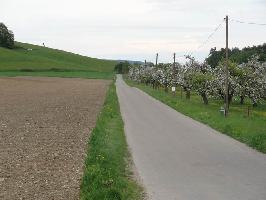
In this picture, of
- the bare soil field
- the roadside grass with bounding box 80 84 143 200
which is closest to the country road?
the roadside grass with bounding box 80 84 143 200

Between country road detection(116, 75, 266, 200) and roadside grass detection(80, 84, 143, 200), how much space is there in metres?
0.37

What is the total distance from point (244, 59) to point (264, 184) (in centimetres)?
10386

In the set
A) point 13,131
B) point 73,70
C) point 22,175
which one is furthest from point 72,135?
point 73,70

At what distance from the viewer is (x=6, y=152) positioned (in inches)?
704

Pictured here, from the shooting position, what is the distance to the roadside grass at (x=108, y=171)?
1184cm

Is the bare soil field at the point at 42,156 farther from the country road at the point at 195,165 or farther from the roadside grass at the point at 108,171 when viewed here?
the country road at the point at 195,165

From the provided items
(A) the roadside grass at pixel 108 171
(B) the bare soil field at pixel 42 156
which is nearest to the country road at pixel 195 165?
(A) the roadside grass at pixel 108 171

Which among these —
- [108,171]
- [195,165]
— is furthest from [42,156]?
[195,165]

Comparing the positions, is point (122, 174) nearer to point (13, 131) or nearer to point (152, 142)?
point (152, 142)

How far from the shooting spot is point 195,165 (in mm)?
16422

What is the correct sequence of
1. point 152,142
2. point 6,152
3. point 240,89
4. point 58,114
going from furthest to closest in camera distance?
1. point 240,89
2. point 58,114
3. point 152,142
4. point 6,152

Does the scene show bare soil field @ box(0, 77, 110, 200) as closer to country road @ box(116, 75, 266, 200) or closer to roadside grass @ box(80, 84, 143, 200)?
roadside grass @ box(80, 84, 143, 200)

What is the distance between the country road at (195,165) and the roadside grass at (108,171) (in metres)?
0.37

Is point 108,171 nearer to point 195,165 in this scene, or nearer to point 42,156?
point 195,165
